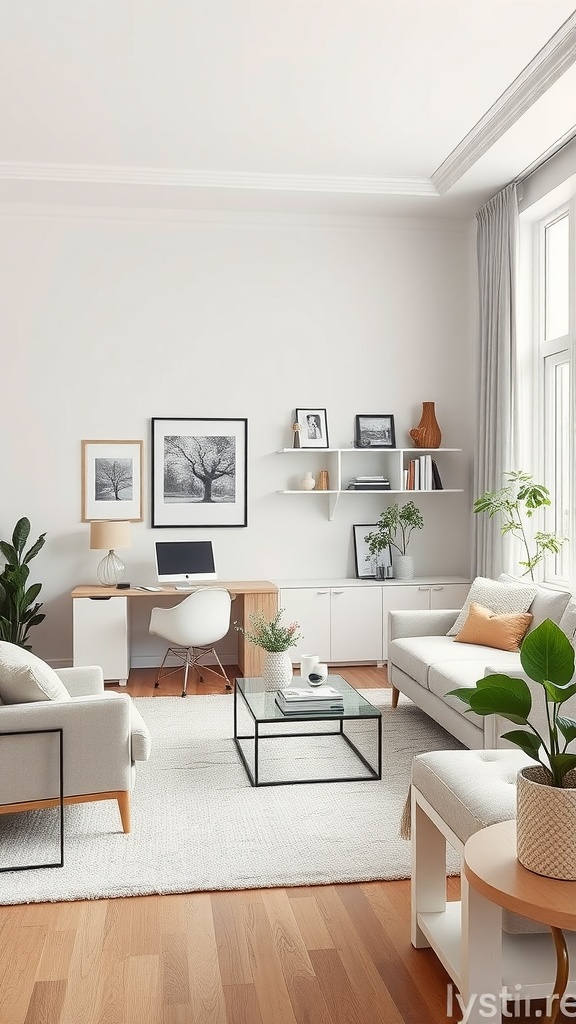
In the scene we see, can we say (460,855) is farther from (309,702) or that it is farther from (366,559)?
(366,559)

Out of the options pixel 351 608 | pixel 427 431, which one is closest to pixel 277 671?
pixel 351 608

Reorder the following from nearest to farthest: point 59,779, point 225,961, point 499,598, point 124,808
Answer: point 225,961, point 59,779, point 124,808, point 499,598

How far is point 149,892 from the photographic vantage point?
2.92 m

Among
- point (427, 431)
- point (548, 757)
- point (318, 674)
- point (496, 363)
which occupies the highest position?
point (496, 363)

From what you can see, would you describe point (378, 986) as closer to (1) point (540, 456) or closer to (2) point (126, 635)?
(2) point (126, 635)

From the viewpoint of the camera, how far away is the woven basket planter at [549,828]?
1.81 metres

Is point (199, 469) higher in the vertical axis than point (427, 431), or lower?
lower

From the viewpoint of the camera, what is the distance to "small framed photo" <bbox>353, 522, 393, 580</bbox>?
671 centimetres

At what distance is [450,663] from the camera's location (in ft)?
14.7

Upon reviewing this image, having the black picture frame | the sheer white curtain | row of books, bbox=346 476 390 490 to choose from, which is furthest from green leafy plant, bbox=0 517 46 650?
the sheer white curtain

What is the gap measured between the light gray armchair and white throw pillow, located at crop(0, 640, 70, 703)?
0.03m

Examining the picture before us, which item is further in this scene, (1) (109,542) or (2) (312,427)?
(2) (312,427)

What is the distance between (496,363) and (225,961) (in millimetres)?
4640

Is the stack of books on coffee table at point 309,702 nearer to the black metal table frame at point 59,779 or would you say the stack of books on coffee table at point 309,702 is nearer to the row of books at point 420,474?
the black metal table frame at point 59,779
